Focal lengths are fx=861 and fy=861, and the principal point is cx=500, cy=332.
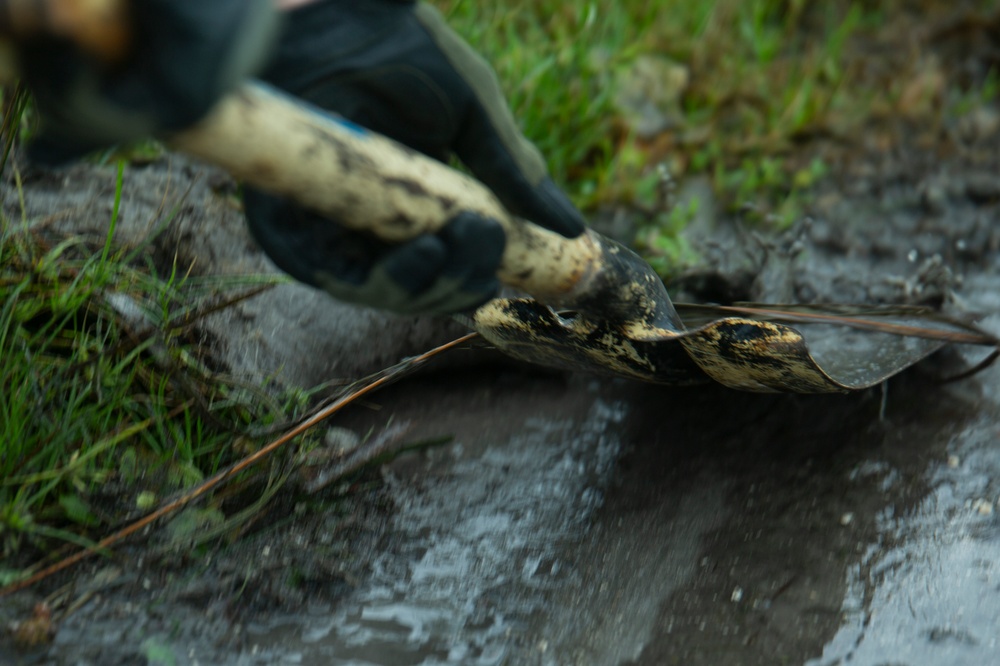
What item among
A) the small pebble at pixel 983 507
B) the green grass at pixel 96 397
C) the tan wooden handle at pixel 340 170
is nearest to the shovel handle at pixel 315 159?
the tan wooden handle at pixel 340 170


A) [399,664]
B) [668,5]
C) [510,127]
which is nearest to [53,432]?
[399,664]

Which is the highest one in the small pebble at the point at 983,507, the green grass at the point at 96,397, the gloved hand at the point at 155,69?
the gloved hand at the point at 155,69

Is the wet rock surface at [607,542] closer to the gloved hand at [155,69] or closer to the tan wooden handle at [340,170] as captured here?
the tan wooden handle at [340,170]

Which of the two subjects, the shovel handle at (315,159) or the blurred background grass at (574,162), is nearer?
the shovel handle at (315,159)

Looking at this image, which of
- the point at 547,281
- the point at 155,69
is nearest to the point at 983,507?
the point at 547,281

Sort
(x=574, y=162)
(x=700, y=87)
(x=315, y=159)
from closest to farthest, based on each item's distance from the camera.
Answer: (x=315, y=159), (x=574, y=162), (x=700, y=87)

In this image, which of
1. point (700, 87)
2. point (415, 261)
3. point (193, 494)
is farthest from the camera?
point (700, 87)

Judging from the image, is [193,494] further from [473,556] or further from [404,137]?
[404,137]
